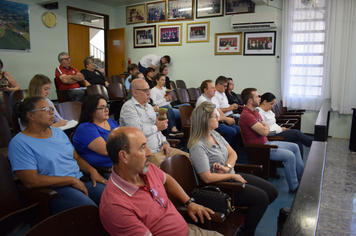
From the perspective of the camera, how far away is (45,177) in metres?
1.62

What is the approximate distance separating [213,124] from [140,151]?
91cm

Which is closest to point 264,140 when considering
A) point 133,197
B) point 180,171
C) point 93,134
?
point 180,171

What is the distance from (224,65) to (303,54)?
181cm

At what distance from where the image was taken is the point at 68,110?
3.09 m

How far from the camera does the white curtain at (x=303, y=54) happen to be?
5.45 m

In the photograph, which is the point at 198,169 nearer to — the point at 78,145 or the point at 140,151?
the point at 140,151

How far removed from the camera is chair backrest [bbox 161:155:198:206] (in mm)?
1650

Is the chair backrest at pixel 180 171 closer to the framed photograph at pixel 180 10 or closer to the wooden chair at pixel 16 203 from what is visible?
the wooden chair at pixel 16 203

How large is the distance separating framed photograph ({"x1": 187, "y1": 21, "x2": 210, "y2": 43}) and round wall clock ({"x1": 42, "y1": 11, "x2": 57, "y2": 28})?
132 inches

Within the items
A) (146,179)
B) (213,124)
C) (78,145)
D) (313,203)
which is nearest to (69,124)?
(78,145)

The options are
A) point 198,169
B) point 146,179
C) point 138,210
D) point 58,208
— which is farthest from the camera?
point 198,169

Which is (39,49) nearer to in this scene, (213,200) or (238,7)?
(238,7)

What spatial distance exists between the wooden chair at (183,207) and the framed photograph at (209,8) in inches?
222

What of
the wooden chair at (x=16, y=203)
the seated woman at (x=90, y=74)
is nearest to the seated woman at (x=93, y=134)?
the wooden chair at (x=16, y=203)
